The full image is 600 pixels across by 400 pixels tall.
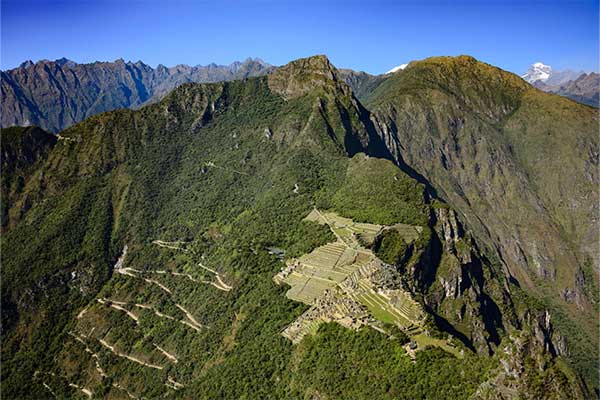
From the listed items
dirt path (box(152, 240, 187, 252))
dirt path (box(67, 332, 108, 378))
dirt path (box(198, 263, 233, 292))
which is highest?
dirt path (box(198, 263, 233, 292))

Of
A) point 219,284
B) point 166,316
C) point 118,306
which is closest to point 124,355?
point 166,316

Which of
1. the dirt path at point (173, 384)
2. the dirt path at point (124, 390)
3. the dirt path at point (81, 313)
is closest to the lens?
the dirt path at point (173, 384)

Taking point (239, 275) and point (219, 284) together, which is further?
point (219, 284)

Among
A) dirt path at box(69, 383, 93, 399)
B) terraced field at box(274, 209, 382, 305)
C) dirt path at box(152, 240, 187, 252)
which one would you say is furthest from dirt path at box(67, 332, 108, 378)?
terraced field at box(274, 209, 382, 305)

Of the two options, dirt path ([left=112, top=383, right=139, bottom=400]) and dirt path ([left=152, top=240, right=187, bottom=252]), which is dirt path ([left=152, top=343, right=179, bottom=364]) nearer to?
dirt path ([left=112, top=383, right=139, bottom=400])

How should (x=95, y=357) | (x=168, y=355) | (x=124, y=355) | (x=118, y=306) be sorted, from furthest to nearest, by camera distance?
(x=118, y=306) < (x=95, y=357) < (x=124, y=355) < (x=168, y=355)

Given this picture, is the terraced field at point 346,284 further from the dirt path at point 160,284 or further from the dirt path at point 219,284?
the dirt path at point 160,284

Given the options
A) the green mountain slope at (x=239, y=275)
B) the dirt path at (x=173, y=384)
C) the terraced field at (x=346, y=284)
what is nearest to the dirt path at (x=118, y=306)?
the green mountain slope at (x=239, y=275)

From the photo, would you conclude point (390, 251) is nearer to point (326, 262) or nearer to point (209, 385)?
point (326, 262)

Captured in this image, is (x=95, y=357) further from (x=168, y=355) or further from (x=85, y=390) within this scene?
(x=168, y=355)
